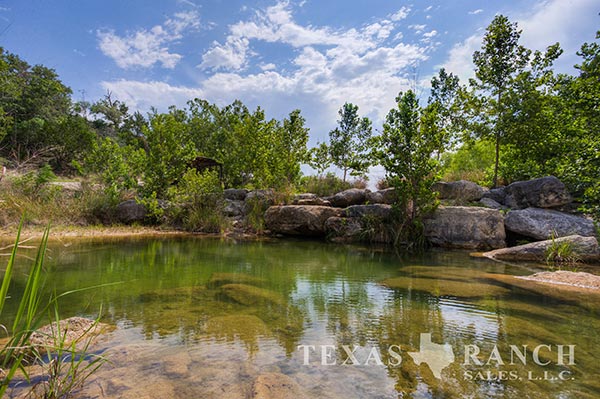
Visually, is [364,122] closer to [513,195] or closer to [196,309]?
[513,195]

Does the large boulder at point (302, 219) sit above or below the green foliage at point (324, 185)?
below

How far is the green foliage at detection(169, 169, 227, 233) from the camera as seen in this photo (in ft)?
44.4

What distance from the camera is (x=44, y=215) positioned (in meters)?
11.8

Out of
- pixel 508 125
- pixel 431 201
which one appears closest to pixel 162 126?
pixel 431 201

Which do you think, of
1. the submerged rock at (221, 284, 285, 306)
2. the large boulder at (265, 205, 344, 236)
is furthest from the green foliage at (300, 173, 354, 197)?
the submerged rock at (221, 284, 285, 306)

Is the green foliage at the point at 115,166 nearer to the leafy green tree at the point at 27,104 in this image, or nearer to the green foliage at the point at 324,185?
the leafy green tree at the point at 27,104

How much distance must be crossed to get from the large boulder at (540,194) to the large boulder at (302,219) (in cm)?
629

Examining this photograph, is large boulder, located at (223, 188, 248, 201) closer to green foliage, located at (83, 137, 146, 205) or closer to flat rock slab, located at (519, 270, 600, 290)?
green foliage, located at (83, 137, 146, 205)

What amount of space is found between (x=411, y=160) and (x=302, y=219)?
14.8 ft

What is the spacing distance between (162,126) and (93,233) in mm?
5975

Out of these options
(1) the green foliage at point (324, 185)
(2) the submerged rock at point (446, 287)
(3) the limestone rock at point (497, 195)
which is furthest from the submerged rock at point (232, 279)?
(1) the green foliage at point (324, 185)

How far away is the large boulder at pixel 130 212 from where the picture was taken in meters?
13.9

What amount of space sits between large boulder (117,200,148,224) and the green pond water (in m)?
8.48

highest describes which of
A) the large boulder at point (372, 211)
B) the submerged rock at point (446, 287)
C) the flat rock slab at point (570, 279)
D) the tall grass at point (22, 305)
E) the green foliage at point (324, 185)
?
the green foliage at point (324, 185)
